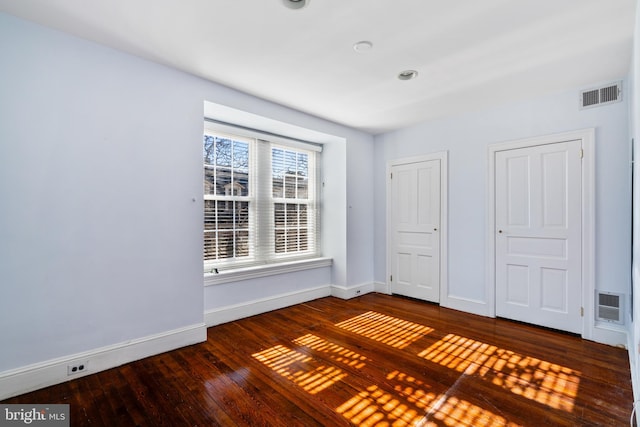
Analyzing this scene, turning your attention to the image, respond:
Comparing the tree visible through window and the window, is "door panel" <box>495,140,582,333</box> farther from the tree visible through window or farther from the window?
the tree visible through window

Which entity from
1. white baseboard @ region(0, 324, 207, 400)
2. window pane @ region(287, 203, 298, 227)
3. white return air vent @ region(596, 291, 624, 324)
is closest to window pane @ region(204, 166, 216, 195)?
window pane @ region(287, 203, 298, 227)

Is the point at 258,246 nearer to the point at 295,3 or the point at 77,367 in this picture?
the point at 77,367

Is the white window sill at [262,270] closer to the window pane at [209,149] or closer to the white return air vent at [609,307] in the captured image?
the window pane at [209,149]

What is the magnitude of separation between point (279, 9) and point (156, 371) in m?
2.79

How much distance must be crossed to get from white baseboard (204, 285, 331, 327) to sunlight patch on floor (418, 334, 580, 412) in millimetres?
1910

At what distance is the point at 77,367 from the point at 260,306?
6.05 feet

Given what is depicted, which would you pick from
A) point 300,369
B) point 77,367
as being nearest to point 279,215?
point 300,369

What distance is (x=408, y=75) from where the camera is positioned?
2877 mm

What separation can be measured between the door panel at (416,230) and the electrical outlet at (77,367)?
3.75 m

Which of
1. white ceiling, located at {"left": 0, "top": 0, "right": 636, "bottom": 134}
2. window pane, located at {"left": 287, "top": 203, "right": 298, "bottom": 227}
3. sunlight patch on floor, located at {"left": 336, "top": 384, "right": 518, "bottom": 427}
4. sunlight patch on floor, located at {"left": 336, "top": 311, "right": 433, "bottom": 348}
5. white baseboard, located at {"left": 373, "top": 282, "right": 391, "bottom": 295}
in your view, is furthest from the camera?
white baseboard, located at {"left": 373, "top": 282, "right": 391, "bottom": 295}

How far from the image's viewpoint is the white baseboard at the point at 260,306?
3350 millimetres

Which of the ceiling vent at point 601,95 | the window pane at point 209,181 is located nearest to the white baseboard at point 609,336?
the ceiling vent at point 601,95

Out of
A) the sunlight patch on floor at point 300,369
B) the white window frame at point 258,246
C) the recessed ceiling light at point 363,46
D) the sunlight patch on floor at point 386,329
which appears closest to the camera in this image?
the sunlight patch on floor at point 300,369

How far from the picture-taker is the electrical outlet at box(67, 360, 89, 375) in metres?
2.24
